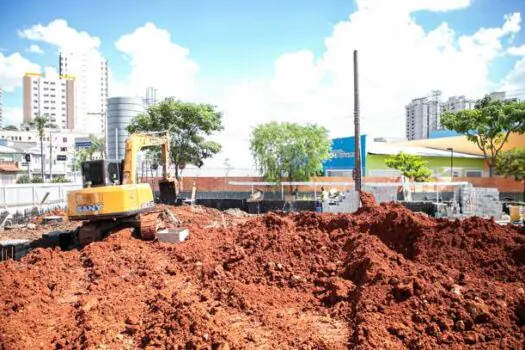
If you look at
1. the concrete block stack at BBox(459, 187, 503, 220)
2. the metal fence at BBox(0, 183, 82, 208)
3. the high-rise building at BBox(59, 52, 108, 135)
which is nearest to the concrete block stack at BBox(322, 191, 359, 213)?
the concrete block stack at BBox(459, 187, 503, 220)

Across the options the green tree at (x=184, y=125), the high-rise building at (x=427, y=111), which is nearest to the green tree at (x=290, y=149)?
the green tree at (x=184, y=125)

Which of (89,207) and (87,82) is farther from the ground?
(87,82)

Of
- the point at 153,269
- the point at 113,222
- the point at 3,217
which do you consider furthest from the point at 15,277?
the point at 3,217

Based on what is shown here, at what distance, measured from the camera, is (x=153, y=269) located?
965cm

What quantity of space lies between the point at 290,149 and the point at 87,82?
107m

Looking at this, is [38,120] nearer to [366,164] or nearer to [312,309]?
[366,164]

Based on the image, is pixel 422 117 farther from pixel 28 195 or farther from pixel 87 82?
pixel 87 82

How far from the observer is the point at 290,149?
27.8m

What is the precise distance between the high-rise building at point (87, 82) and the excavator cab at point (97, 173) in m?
107

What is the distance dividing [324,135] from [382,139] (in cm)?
3246

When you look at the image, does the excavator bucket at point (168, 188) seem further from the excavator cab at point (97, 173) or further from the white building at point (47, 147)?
the white building at point (47, 147)

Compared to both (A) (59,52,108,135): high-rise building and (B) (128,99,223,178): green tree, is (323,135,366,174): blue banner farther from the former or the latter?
(A) (59,52,108,135): high-rise building

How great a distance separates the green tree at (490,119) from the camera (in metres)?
32.1

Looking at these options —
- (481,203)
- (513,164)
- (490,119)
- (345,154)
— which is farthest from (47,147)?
(481,203)
